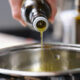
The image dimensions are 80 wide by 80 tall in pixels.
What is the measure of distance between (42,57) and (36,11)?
128mm

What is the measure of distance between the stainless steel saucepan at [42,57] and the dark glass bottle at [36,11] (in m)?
0.06

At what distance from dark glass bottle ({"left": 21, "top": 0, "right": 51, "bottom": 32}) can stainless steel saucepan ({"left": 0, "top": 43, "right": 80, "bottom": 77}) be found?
6 cm

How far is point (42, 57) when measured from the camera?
2.16ft

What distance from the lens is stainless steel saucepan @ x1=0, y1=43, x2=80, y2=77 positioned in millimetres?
627

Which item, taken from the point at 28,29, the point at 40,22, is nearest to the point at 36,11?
the point at 40,22

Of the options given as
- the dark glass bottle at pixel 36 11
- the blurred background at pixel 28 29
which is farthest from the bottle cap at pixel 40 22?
the blurred background at pixel 28 29

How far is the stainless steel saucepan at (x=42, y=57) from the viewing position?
24.7 inches

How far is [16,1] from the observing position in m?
0.80

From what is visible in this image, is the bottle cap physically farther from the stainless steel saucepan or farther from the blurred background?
the blurred background

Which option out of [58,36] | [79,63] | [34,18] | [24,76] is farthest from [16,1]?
[58,36]

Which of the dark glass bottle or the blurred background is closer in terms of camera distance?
the dark glass bottle

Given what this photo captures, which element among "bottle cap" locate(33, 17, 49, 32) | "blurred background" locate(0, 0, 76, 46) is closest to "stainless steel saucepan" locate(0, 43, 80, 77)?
"bottle cap" locate(33, 17, 49, 32)

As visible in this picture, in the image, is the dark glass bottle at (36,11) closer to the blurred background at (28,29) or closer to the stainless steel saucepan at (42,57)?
the stainless steel saucepan at (42,57)

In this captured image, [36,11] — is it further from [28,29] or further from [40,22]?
[28,29]
